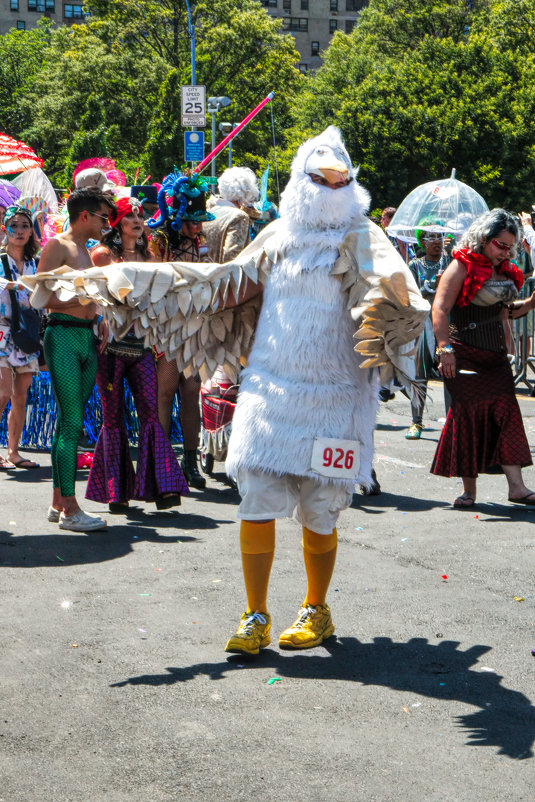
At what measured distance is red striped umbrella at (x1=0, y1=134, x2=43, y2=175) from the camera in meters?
12.5

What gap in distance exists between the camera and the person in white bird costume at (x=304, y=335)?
165 inches

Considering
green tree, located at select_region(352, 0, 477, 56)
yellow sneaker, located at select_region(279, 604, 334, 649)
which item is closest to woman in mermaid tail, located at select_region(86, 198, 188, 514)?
yellow sneaker, located at select_region(279, 604, 334, 649)

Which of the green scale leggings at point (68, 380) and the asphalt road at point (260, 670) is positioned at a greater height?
the green scale leggings at point (68, 380)

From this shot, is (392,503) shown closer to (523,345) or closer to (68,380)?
(68,380)

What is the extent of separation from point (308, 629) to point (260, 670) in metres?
0.35

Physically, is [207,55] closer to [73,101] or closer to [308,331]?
[73,101]

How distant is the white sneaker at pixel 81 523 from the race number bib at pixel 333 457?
2.46 meters

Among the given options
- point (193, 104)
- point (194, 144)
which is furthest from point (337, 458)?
point (193, 104)

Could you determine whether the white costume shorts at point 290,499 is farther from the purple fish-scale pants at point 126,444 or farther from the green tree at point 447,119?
the green tree at point 447,119

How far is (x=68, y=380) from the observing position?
610 centimetres

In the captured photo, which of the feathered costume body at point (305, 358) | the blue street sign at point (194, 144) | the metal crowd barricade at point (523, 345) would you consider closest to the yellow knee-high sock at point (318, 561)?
the feathered costume body at point (305, 358)

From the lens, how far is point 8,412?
29.9ft

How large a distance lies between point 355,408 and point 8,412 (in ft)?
17.9

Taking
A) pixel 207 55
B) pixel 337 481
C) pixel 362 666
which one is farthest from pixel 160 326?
pixel 207 55
